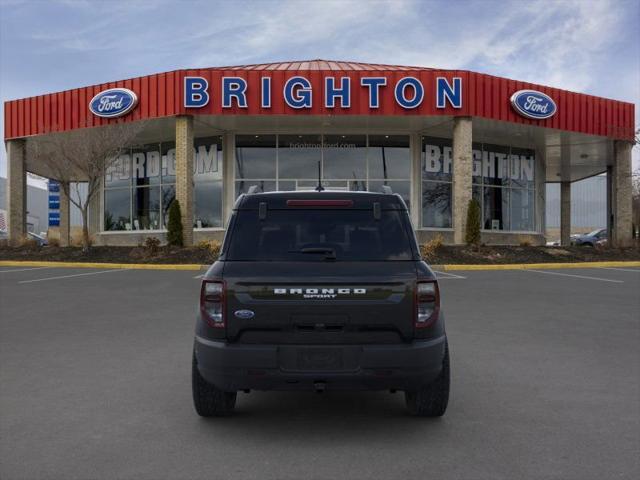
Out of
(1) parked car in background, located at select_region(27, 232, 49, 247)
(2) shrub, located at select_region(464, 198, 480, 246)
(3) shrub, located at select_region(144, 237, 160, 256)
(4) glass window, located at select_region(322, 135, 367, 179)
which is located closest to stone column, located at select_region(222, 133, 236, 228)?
(4) glass window, located at select_region(322, 135, 367, 179)

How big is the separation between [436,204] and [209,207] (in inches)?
405

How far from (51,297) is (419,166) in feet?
58.3

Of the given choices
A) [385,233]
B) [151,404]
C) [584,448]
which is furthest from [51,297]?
[584,448]

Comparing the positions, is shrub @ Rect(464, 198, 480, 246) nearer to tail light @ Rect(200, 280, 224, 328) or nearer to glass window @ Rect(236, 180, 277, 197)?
glass window @ Rect(236, 180, 277, 197)

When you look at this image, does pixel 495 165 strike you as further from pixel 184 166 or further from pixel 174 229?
pixel 174 229

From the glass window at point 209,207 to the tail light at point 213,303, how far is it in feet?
71.8

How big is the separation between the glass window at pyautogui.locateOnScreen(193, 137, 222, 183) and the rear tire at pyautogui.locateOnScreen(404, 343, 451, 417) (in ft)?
73.1

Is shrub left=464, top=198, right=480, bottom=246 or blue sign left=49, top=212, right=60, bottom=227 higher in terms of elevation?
blue sign left=49, top=212, right=60, bottom=227

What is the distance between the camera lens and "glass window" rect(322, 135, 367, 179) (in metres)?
25.2

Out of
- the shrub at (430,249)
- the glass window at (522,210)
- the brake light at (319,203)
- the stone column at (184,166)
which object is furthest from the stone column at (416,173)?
the brake light at (319,203)

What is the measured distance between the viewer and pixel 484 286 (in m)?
13.2

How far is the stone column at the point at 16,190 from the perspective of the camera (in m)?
25.7

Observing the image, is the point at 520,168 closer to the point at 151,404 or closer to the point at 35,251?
the point at 35,251

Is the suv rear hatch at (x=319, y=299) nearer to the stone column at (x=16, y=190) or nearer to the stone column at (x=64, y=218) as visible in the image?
the stone column at (x=16, y=190)
